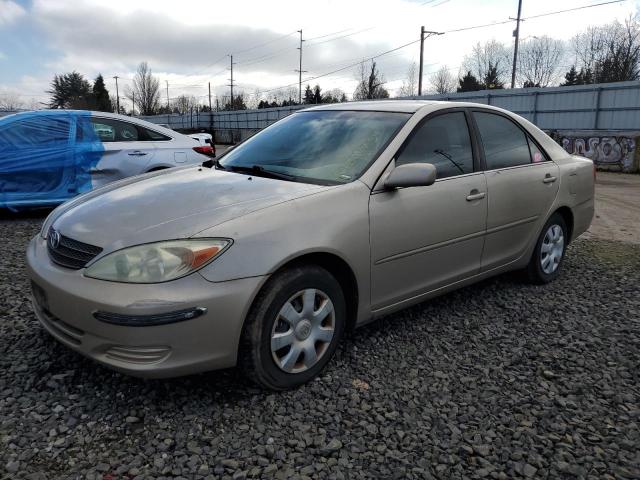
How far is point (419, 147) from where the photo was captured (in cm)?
343

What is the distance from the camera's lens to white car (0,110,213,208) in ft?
21.9

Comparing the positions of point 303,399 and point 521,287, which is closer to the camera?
point 303,399

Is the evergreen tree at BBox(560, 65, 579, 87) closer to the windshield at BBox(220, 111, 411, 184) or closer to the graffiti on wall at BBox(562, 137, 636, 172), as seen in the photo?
the graffiti on wall at BBox(562, 137, 636, 172)

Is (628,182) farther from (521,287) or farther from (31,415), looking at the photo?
(31,415)

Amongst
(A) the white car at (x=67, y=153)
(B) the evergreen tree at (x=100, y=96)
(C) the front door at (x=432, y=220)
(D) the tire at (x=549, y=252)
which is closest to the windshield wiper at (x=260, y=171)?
(C) the front door at (x=432, y=220)

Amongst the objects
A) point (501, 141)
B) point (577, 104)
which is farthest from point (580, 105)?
point (501, 141)

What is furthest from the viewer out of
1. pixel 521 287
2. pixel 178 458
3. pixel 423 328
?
pixel 521 287

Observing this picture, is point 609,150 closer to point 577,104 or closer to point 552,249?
point 577,104

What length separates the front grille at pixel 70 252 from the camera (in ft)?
8.32

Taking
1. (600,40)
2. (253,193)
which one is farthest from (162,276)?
(600,40)

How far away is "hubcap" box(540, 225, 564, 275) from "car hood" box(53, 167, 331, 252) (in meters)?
2.54

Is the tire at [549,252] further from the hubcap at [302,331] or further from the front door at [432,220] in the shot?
the hubcap at [302,331]

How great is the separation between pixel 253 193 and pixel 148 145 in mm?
4962

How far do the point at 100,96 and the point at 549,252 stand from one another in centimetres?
8894
